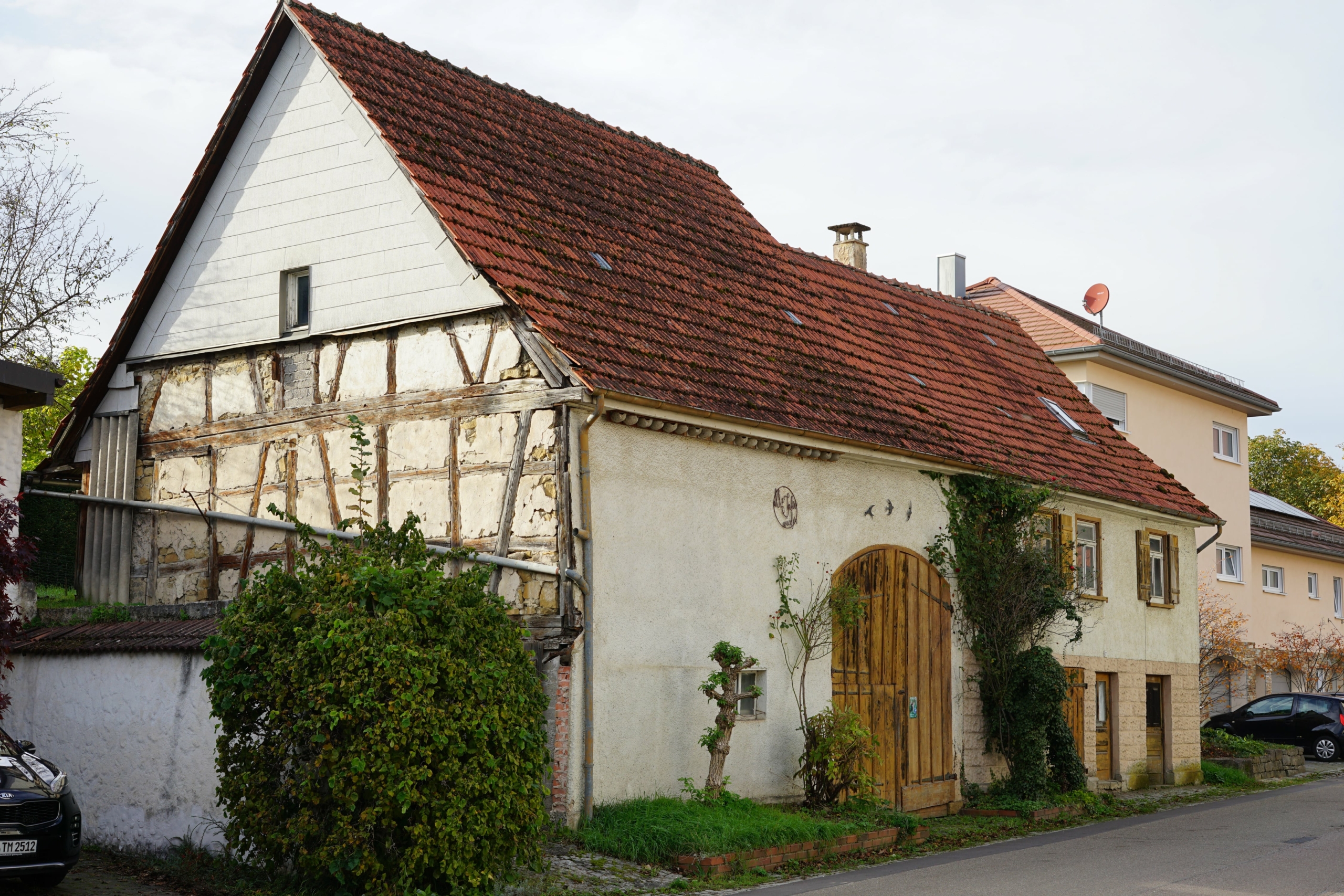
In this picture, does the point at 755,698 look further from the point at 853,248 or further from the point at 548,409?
the point at 853,248

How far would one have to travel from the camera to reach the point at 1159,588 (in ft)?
78.8

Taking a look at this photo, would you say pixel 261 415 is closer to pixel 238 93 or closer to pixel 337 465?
pixel 337 465

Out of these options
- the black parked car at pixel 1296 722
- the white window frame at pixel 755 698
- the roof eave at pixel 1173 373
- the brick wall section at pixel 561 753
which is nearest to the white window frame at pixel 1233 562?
the roof eave at pixel 1173 373

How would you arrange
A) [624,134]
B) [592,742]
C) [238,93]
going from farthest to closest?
[624,134]
[238,93]
[592,742]

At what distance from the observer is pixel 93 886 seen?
11.0 meters

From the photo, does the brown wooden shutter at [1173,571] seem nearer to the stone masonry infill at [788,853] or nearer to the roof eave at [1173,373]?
the roof eave at [1173,373]

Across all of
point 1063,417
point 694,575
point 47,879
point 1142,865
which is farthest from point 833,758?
point 1063,417

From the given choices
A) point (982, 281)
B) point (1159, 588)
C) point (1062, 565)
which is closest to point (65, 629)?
point (1062, 565)

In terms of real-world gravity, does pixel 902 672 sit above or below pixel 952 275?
below

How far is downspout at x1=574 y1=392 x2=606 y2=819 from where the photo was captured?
12.9 m

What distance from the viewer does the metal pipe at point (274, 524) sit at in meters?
13.0

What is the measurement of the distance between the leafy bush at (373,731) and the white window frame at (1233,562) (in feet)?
99.1

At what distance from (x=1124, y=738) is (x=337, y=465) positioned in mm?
13798

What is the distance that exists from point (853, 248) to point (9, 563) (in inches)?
720
